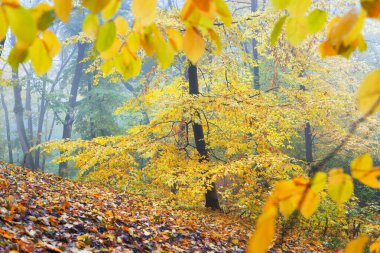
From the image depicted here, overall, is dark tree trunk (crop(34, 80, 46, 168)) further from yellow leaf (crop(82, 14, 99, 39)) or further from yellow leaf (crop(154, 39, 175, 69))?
yellow leaf (crop(82, 14, 99, 39))

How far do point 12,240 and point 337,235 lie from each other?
7212 mm

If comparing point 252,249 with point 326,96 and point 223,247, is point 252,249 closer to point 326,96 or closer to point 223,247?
point 223,247

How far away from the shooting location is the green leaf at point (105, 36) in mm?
764

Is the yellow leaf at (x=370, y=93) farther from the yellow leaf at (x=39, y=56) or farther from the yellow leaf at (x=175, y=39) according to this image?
the yellow leaf at (x=39, y=56)

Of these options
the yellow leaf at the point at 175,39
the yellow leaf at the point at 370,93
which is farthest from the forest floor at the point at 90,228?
the yellow leaf at the point at 370,93

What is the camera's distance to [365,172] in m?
0.76

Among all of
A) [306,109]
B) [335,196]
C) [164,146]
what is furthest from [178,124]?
[335,196]

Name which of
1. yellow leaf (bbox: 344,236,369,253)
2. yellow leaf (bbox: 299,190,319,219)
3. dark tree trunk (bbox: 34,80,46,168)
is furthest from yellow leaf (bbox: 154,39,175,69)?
dark tree trunk (bbox: 34,80,46,168)

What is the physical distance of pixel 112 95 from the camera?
65.8 feet

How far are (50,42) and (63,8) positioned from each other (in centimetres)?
13

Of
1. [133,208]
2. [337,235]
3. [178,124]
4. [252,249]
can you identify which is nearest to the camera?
[252,249]

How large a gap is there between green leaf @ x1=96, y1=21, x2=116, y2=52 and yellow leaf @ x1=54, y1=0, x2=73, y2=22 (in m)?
0.08

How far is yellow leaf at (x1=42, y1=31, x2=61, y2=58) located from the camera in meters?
0.78

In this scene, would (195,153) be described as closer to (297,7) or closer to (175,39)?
(175,39)
